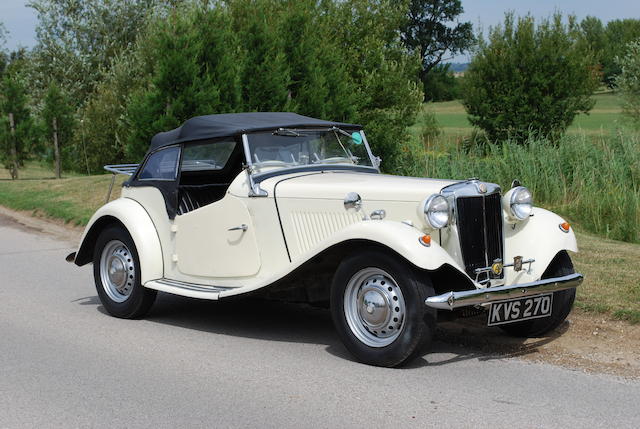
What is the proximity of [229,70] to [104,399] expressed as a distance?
40.3ft

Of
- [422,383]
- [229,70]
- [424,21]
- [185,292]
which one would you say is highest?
[424,21]

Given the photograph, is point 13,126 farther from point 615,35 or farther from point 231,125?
point 615,35

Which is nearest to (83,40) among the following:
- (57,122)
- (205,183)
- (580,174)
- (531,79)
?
(57,122)

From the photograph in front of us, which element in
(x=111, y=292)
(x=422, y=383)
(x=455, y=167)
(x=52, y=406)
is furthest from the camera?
(x=455, y=167)

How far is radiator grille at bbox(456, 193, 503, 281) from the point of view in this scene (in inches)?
235

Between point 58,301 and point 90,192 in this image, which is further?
point 90,192

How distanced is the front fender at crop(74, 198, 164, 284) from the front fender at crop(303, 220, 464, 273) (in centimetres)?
202

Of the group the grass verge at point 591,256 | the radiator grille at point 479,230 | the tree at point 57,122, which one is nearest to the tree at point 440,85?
the tree at point 57,122

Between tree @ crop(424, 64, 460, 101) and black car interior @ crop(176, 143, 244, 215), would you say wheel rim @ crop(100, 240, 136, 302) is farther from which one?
tree @ crop(424, 64, 460, 101)

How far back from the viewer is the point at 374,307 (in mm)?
5668

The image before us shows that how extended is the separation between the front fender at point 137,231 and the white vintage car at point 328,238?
13 millimetres

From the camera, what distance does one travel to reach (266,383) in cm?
539

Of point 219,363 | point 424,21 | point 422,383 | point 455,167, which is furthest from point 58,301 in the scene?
point 424,21

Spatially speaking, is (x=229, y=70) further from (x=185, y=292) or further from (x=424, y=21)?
(x=424, y=21)
